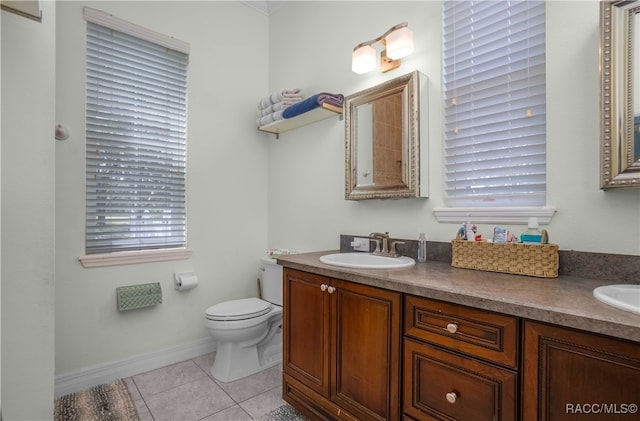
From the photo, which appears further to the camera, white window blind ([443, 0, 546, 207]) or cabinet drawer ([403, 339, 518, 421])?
white window blind ([443, 0, 546, 207])

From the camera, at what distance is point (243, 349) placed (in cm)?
223

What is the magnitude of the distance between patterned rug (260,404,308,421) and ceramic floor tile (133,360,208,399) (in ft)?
2.20

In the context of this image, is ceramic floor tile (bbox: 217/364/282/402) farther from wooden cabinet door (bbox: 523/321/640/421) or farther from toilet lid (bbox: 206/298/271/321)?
wooden cabinet door (bbox: 523/321/640/421)

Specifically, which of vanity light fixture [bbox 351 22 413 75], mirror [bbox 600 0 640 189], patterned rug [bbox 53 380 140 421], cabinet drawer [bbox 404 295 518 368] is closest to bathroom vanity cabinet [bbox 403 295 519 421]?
cabinet drawer [bbox 404 295 518 368]

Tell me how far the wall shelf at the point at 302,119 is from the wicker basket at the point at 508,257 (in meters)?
1.25

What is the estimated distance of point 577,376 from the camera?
848mm

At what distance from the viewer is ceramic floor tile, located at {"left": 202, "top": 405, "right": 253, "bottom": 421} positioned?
5.70 ft

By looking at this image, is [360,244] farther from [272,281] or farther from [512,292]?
[512,292]

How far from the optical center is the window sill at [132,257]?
2.05 meters

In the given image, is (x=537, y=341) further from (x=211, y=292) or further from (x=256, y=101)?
(x=256, y=101)

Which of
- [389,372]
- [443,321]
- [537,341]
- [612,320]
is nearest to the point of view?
[612,320]

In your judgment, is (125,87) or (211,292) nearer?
(125,87)

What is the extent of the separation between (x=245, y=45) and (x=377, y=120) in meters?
1.60

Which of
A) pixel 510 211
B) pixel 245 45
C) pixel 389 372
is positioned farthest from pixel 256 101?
pixel 389 372
